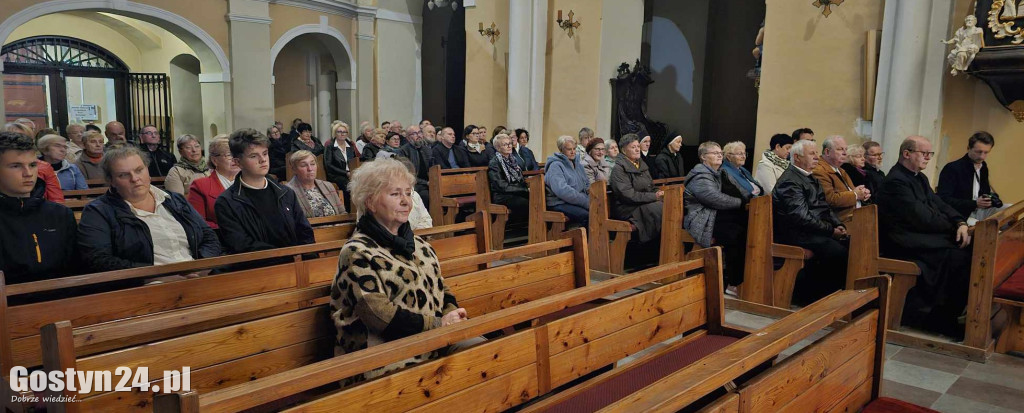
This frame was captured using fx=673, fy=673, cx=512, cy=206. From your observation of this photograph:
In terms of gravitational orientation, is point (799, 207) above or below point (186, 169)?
below

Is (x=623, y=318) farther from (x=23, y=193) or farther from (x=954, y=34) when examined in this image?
(x=954, y=34)

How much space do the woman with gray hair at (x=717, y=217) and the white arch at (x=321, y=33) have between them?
877cm

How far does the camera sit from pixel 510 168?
7.05 m

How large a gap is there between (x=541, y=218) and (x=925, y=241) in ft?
9.64

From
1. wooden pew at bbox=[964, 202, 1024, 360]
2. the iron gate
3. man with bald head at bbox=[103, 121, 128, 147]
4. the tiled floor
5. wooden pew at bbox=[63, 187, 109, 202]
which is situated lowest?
the tiled floor

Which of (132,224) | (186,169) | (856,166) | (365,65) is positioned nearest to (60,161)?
(186,169)

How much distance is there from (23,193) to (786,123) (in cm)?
712

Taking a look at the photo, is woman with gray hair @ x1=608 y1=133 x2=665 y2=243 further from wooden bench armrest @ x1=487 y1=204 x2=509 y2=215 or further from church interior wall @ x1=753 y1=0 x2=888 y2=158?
church interior wall @ x1=753 y1=0 x2=888 y2=158

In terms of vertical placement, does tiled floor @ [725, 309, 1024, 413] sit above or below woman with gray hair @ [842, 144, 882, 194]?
below

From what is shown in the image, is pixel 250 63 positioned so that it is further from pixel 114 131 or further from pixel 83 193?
pixel 83 193

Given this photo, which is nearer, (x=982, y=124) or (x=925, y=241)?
(x=925, y=241)

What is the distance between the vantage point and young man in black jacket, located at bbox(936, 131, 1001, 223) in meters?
5.22

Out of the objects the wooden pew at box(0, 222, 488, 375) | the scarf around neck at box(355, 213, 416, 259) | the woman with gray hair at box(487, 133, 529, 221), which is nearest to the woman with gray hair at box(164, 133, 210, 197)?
the wooden pew at box(0, 222, 488, 375)

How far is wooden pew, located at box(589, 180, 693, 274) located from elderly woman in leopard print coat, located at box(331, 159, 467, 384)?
300 cm
